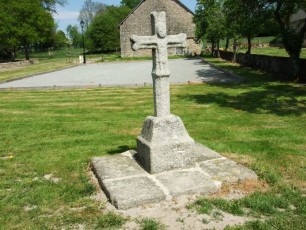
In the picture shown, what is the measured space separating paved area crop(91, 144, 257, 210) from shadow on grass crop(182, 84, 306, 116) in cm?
542

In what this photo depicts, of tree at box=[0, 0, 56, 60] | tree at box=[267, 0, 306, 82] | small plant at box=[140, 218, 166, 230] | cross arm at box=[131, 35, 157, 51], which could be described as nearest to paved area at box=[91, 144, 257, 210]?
small plant at box=[140, 218, 166, 230]

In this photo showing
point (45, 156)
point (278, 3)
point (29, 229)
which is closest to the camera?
point (29, 229)

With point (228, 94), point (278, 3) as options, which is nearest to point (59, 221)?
point (228, 94)

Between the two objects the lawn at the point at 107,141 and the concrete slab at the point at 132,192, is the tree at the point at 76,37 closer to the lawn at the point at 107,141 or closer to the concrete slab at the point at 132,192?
the lawn at the point at 107,141

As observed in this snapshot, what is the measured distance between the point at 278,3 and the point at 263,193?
15.0 meters

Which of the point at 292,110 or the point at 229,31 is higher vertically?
the point at 229,31

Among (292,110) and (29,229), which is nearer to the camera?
(29,229)

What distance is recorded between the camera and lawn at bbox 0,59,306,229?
4.58 m

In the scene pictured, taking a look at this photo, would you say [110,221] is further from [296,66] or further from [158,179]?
[296,66]

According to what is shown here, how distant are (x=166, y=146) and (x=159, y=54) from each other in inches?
59.4

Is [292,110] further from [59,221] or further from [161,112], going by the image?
[59,221]

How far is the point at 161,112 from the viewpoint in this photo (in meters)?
5.68

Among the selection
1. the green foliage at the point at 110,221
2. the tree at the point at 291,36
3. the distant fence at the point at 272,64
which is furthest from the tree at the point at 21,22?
the green foliage at the point at 110,221

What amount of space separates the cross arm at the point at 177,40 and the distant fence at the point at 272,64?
45.6 ft
